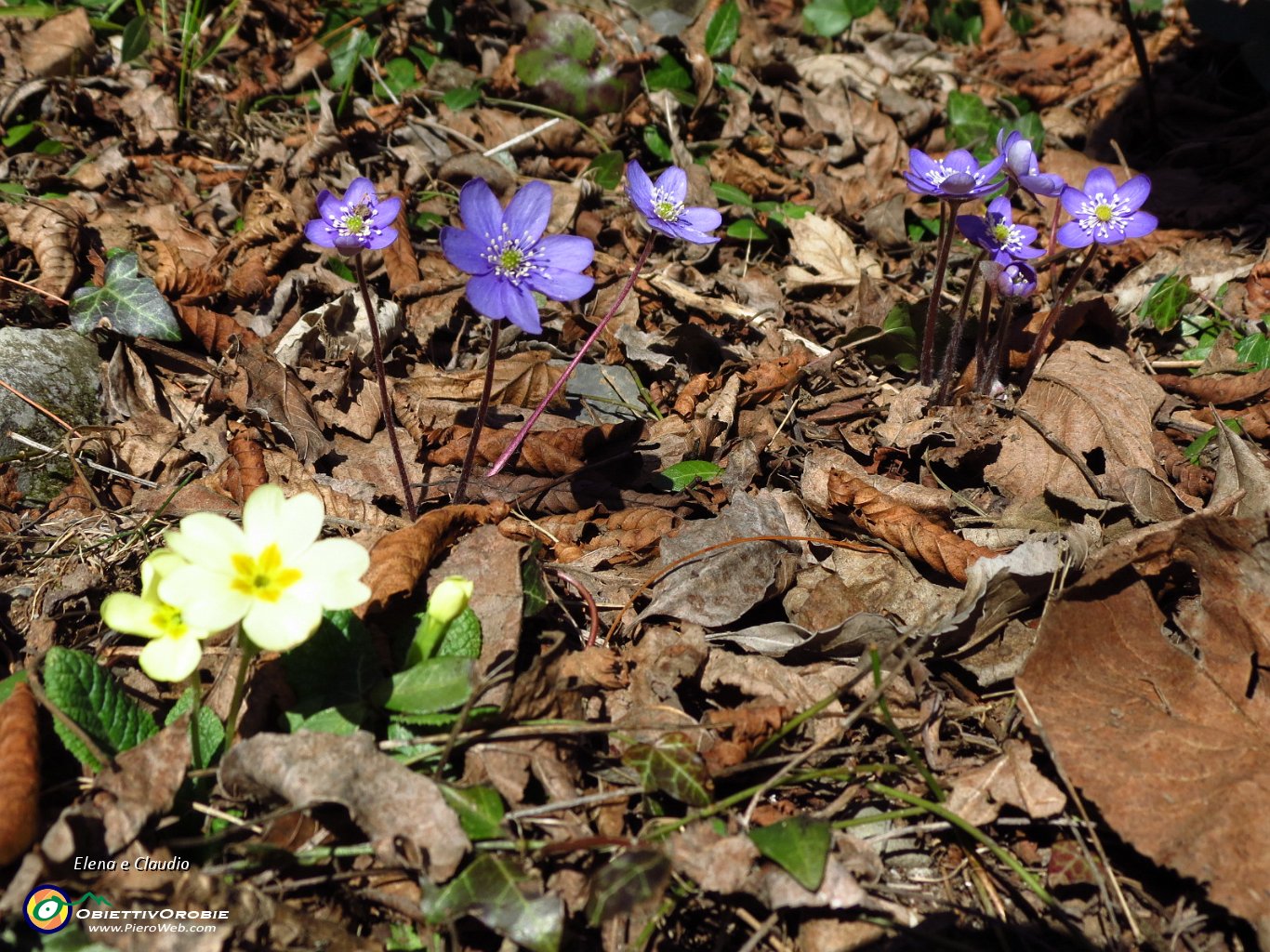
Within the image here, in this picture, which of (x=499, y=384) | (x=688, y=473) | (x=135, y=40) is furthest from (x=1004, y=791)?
(x=135, y=40)

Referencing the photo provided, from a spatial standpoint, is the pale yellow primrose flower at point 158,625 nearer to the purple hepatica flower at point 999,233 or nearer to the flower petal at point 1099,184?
the purple hepatica flower at point 999,233

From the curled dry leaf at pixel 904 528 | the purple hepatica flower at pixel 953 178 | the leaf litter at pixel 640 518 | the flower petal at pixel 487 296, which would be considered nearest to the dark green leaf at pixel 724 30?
the leaf litter at pixel 640 518

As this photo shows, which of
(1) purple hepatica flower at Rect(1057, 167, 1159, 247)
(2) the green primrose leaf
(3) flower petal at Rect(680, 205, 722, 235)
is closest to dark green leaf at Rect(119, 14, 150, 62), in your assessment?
(3) flower petal at Rect(680, 205, 722, 235)

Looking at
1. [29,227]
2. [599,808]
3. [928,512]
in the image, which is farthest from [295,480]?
[928,512]

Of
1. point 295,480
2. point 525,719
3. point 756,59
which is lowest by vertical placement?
point 295,480

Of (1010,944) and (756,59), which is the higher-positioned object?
(756,59)

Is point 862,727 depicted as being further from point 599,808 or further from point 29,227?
point 29,227
